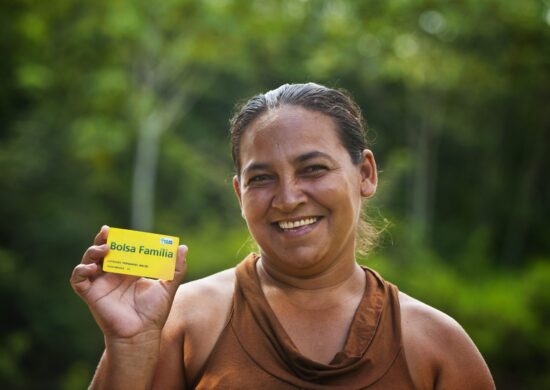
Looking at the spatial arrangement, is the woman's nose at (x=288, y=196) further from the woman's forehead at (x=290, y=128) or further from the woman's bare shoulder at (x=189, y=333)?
the woman's bare shoulder at (x=189, y=333)

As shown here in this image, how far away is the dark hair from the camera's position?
2.01m

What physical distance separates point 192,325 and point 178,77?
14.4 metres

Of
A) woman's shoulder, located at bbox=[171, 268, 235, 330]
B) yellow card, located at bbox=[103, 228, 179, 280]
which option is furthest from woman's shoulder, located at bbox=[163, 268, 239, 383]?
yellow card, located at bbox=[103, 228, 179, 280]

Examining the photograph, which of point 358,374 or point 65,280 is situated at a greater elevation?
point 358,374

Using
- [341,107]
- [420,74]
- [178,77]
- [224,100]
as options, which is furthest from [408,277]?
[341,107]

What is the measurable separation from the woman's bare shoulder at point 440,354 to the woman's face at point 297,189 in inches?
12.7

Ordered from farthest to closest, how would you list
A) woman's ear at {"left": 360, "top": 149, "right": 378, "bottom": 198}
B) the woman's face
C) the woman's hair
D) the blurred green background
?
the blurred green background
woman's ear at {"left": 360, "top": 149, "right": 378, "bottom": 198}
the woman's hair
the woman's face

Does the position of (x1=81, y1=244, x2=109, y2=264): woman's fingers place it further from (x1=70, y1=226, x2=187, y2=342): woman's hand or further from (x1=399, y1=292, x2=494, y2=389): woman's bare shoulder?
(x1=399, y1=292, x2=494, y2=389): woman's bare shoulder

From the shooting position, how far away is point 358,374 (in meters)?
1.84

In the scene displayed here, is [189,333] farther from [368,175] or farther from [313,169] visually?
[368,175]

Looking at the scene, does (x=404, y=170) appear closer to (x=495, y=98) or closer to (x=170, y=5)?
(x=495, y=98)

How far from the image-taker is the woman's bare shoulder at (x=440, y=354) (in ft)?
6.23

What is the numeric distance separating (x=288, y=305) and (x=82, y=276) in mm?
606

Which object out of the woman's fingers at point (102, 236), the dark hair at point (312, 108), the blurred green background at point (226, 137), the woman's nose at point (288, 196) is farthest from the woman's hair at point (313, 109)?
the blurred green background at point (226, 137)
